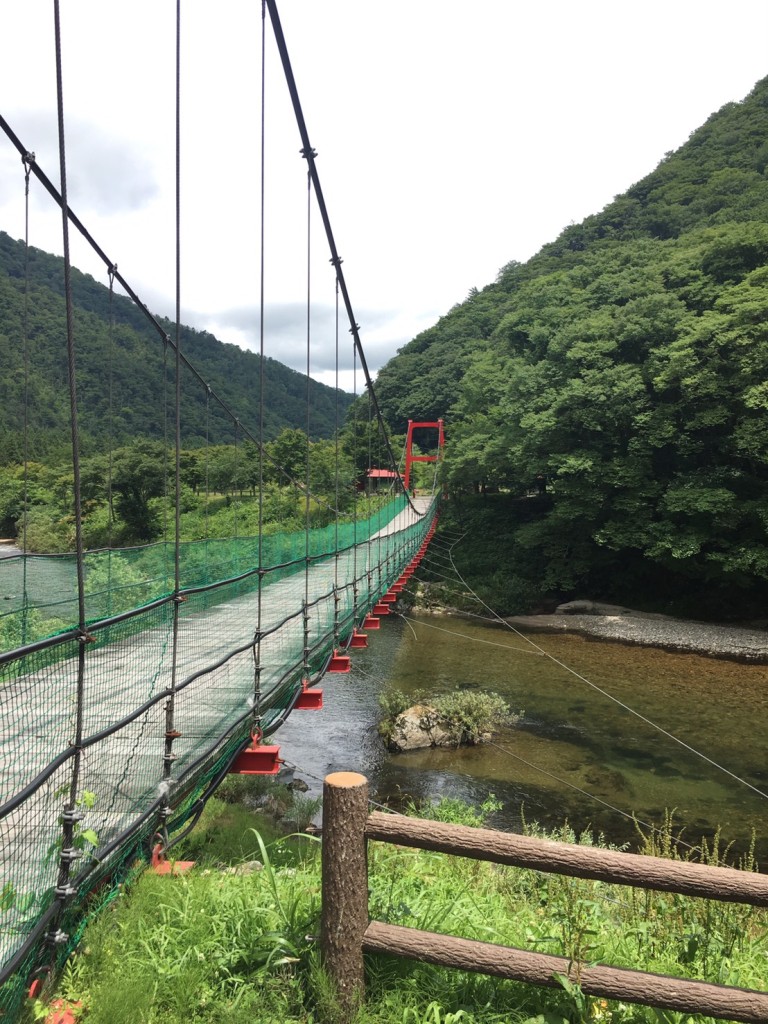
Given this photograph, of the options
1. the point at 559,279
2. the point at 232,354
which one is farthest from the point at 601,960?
the point at 232,354

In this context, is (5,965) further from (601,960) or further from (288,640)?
(288,640)

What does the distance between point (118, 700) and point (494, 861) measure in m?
1.67

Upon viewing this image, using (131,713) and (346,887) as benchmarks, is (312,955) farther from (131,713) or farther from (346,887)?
(131,713)

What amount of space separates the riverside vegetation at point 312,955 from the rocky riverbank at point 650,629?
959 centimetres

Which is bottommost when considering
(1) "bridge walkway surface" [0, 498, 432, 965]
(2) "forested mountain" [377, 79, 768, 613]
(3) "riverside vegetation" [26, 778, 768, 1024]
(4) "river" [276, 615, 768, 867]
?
(4) "river" [276, 615, 768, 867]

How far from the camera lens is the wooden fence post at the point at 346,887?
1.29m

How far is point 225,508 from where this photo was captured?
16.1 m

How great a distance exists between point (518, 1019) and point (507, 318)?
692 inches

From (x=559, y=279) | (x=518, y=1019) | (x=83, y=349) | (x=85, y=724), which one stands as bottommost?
(x=518, y=1019)

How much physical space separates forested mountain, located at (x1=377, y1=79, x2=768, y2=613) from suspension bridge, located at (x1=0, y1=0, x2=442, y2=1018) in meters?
7.72

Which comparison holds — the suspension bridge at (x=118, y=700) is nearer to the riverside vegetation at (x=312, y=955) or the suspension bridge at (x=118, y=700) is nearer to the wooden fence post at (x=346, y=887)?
the riverside vegetation at (x=312, y=955)

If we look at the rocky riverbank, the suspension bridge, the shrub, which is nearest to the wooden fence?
the suspension bridge

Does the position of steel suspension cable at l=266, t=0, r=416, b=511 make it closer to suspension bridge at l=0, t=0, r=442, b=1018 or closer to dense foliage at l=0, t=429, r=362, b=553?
suspension bridge at l=0, t=0, r=442, b=1018

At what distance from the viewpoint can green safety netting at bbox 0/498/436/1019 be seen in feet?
4.26
